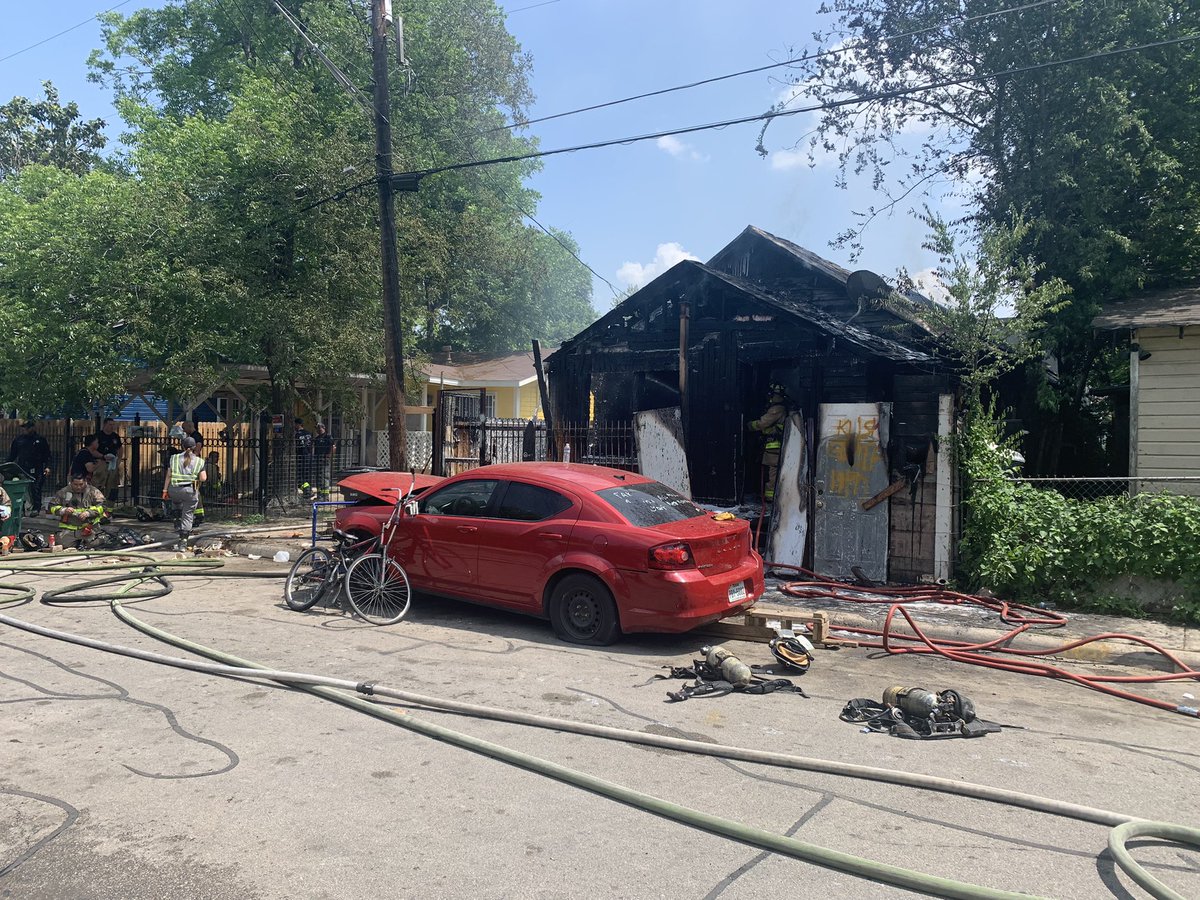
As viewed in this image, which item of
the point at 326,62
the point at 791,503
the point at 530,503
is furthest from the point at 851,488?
the point at 326,62

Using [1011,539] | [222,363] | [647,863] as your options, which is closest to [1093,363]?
[1011,539]

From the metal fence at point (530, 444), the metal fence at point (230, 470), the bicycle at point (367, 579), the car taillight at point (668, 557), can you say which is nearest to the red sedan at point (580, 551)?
the car taillight at point (668, 557)

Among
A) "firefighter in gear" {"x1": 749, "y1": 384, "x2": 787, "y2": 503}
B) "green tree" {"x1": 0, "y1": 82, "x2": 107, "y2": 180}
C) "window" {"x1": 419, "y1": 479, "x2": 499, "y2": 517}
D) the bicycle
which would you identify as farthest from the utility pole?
"green tree" {"x1": 0, "y1": 82, "x2": 107, "y2": 180}

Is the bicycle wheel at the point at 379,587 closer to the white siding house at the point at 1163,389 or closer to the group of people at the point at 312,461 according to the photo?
the group of people at the point at 312,461

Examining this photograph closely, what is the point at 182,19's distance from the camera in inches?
1160

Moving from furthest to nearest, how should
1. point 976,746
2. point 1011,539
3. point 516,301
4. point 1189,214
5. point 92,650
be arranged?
point 516,301, point 1189,214, point 1011,539, point 92,650, point 976,746

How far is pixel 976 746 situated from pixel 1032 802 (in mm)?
959

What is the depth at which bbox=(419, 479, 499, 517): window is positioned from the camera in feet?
26.3

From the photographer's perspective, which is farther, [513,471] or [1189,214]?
[1189,214]

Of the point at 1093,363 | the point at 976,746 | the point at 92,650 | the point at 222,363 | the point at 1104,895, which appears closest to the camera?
the point at 1104,895

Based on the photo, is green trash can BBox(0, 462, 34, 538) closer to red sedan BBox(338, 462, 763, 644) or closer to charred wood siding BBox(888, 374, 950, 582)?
red sedan BBox(338, 462, 763, 644)

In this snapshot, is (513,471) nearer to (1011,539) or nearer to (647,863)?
(647,863)

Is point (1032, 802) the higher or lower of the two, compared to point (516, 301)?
lower

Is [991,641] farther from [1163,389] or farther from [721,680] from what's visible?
[1163,389]
